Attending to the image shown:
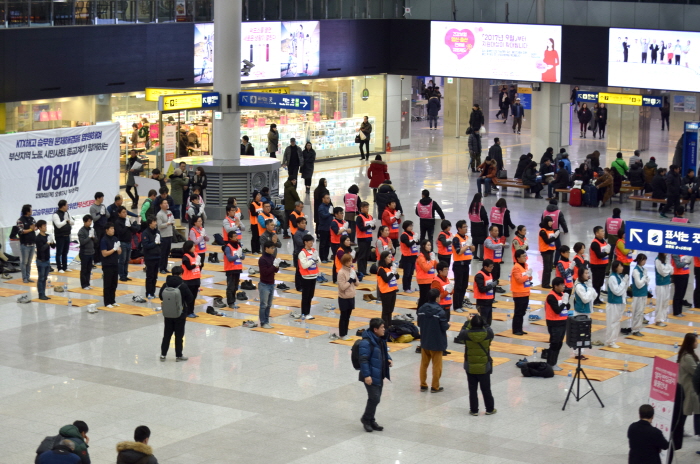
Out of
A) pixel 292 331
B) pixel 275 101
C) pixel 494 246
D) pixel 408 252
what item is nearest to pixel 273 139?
pixel 275 101

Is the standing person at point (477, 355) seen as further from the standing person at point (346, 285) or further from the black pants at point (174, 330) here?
the black pants at point (174, 330)

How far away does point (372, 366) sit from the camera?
1476 centimetres

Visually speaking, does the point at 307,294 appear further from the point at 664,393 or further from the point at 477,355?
the point at 664,393

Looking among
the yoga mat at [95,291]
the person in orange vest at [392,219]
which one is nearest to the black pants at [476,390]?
the person in orange vest at [392,219]

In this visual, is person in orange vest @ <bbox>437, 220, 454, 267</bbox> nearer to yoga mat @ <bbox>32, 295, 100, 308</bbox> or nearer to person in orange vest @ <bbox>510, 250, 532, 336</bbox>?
person in orange vest @ <bbox>510, 250, 532, 336</bbox>

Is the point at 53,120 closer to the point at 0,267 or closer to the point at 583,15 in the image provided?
the point at 0,267

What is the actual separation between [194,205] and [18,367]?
7938 millimetres

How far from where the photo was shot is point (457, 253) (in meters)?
21.3

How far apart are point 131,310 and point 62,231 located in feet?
11.9

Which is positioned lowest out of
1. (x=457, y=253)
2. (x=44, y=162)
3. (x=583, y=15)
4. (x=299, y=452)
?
(x=299, y=452)

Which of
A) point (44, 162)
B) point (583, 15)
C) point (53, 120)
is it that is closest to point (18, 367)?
point (44, 162)

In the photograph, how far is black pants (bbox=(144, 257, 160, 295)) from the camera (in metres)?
21.9

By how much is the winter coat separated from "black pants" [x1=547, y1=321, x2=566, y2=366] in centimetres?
805

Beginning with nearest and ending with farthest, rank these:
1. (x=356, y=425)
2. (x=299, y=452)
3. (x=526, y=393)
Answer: (x=299, y=452)
(x=356, y=425)
(x=526, y=393)
